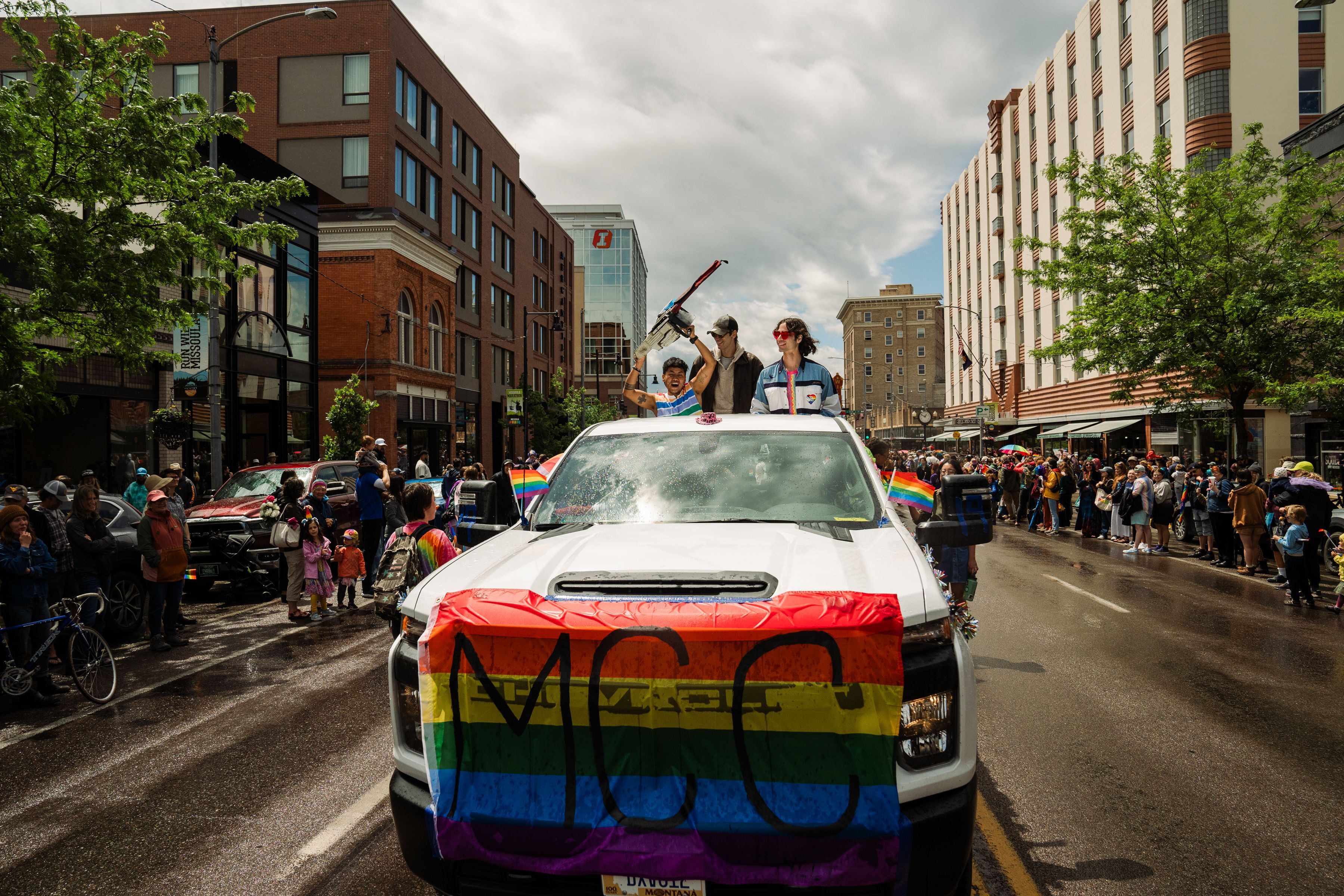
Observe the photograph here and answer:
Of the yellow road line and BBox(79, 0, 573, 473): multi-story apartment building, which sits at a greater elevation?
BBox(79, 0, 573, 473): multi-story apartment building

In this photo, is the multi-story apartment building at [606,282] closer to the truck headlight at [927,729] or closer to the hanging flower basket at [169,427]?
the hanging flower basket at [169,427]

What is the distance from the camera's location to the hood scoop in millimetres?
2625

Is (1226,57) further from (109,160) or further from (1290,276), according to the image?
(109,160)

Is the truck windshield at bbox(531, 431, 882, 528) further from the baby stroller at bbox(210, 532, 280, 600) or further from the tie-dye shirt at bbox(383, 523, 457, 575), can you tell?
the baby stroller at bbox(210, 532, 280, 600)

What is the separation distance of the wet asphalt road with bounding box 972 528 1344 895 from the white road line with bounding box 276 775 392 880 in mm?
3211

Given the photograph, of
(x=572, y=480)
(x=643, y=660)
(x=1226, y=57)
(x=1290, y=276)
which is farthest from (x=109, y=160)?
(x=1226, y=57)

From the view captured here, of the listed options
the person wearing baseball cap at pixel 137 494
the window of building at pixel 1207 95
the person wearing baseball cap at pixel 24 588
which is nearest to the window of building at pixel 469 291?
the person wearing baseball cap at pixel 137 494

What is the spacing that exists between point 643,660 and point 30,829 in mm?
4053

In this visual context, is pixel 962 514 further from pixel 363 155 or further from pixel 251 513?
pixel 363 155

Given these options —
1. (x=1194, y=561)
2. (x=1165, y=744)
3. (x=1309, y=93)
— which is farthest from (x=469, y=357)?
(x=1165, y=744)

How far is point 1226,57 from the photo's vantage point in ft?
96.1

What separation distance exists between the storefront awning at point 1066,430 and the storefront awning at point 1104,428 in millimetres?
59

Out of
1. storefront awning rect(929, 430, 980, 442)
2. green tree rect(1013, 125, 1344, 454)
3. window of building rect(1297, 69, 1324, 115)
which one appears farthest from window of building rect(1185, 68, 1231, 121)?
storefront awning rect(929, 430, 980, 442)

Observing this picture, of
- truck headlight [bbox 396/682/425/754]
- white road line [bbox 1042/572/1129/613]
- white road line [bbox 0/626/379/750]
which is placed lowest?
white road line [bbox 0/626/379/750]
